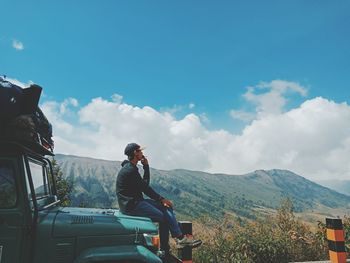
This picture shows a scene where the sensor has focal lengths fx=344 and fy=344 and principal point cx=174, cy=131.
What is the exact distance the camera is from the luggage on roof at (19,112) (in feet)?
13.6

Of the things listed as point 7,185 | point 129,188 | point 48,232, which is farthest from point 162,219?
point 7,185

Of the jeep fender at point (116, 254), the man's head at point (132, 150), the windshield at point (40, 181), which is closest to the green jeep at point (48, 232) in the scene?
the jeep fender at point (116, 254)

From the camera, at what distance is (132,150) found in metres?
6.44

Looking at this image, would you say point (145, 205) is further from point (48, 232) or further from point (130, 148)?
point (48, 232)

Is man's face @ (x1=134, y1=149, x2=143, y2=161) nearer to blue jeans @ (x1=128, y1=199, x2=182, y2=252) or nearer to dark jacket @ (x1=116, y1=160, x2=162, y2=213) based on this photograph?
dark jacket @ (x1=116, y1=160, x2=162, y2=213)

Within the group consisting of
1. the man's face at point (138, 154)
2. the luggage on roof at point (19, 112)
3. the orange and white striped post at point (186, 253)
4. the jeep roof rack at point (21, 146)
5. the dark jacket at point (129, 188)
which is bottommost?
the orange and white striped post at point (186, 253)

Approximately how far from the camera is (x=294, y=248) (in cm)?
899

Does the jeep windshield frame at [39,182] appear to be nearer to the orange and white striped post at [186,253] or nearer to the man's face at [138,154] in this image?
the man's face at [138,154]

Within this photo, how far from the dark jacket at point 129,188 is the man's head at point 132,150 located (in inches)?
12.6

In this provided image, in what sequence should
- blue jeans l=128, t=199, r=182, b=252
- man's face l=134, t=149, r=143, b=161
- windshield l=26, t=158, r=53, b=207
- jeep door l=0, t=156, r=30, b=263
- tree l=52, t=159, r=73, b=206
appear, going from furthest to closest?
tree l=52, t=159, r=73, b=206 < man's face l=134, t=149, r=143, b=161 < blue jeans l=128, t=199, r=182, b=252 < windshield l=26, t=158, r=53, b=207 < jeep door l=0, t=156, r=30, b=263

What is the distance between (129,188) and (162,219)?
78 centimetres

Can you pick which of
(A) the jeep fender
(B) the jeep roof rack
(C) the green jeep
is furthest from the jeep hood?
(B) the jeep roof rack

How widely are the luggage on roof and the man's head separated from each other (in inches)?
79.5

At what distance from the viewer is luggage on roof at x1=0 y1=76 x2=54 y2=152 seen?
4.14 meters
